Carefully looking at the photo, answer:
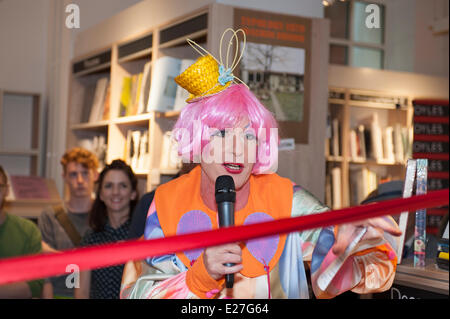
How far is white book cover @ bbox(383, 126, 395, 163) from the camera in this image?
17.3 ft

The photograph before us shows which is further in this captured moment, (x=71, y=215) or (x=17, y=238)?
(x=71, y=215)

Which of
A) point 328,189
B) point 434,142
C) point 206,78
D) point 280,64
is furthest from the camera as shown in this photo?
point 434,142

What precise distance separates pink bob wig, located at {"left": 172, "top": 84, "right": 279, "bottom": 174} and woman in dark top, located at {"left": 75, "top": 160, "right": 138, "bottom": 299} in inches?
62.4

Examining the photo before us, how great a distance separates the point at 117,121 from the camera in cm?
417

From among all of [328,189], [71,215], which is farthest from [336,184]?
[71,215]

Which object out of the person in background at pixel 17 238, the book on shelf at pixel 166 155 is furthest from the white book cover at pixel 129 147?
the person in background at pixel 17 238

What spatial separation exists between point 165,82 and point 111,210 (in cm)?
83

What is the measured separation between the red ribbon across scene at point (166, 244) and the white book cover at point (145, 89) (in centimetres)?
274

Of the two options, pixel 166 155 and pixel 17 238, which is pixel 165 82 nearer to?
pixel 166 155

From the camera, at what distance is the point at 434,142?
551 centimetres

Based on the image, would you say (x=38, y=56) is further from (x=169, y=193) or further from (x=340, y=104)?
(x=169, y=193)

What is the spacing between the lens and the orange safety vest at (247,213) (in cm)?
143

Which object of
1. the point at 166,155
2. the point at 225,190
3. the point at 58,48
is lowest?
the point at 225,190

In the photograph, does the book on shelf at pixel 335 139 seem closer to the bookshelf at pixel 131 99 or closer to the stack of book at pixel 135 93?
the bookshelf at pixel 131 99
